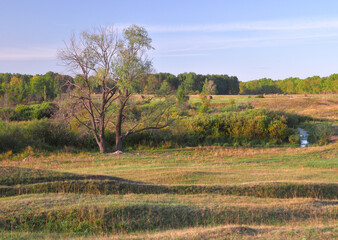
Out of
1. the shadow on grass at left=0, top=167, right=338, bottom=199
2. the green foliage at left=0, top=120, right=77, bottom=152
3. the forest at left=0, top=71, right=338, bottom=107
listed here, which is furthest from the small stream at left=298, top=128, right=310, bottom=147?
the shadow on grass at left=0, top=167, right=338, bottom=199

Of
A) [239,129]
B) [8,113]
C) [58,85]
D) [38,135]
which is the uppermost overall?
[58,85]

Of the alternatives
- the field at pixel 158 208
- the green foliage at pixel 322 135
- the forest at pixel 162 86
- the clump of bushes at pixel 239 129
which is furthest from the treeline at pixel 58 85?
the field at pixel 158 208

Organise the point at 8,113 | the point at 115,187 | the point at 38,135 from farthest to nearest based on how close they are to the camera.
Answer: the point at 8,113 < the point at 38,135 < the point at 115,187

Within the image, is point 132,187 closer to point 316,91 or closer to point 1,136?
point 1,136

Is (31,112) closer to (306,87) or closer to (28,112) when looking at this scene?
(28,112)

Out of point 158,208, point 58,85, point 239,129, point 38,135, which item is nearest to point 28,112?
point 38,135

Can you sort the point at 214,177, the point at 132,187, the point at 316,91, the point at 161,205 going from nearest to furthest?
the point at 161,205
the point at 132,187
the point at 214,177
the point at 316,91

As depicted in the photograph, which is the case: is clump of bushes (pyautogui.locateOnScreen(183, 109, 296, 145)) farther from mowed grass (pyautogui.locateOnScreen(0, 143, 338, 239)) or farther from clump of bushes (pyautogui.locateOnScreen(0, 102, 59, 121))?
mowed grass (pyautogui.locateOnScreen(0, 143, 338, 239))

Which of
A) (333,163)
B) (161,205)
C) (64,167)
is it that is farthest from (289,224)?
(64,167)

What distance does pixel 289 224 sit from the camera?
8.31m

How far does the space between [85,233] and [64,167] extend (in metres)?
15.2

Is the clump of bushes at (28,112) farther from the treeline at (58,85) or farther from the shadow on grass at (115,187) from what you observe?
the shadow on grass at (115,187)

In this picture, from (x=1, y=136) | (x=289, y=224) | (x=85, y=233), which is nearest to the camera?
(x=85, y=233)

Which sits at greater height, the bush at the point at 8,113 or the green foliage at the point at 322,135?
the bush at the point at 8,113
